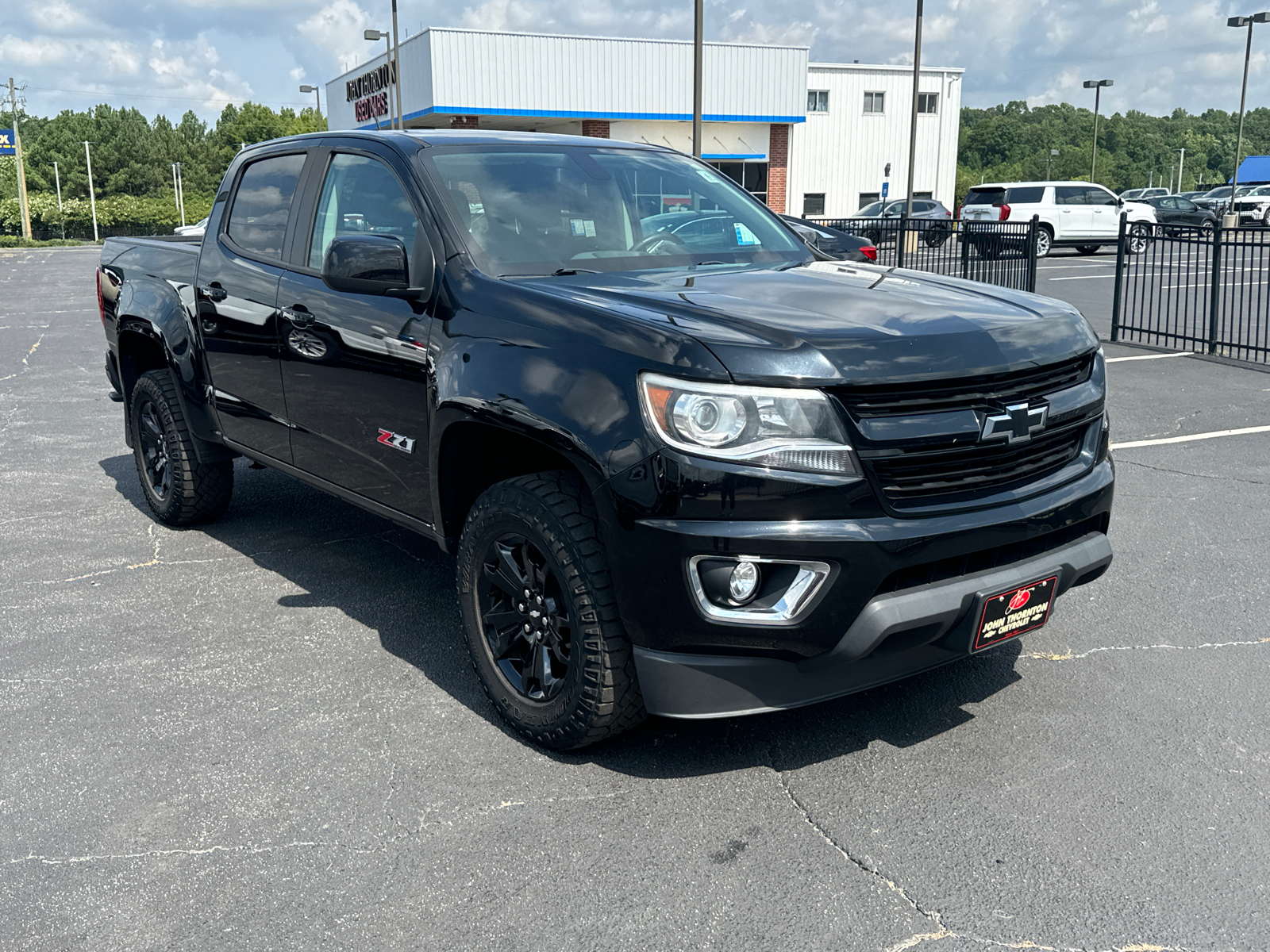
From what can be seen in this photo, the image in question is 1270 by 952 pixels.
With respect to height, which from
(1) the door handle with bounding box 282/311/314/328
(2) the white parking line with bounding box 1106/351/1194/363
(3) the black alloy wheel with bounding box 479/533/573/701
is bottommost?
(2) the white parking line with bounding box 1106/351/1194/363

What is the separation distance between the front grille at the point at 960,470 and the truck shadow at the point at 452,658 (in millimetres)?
917

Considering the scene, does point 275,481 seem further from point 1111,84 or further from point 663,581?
point 1111,84

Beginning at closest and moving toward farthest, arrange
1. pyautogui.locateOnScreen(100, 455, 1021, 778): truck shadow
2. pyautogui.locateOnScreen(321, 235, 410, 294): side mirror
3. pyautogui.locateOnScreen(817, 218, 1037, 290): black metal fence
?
pyautogui.locateOnScreen(100, 455, 1021, 778): truck shadow
pyautogui.locateOnScreen(321, 235, 410, 294): side mirror
pyautogui.locateOnScreen(817, 218, 1037, 290): black metal fence

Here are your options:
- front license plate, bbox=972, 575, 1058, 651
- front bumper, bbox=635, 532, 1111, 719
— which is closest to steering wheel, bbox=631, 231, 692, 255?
front bumper, bbox=635, 532, 1111, 719

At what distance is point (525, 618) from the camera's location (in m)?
3.53

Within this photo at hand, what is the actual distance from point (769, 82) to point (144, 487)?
134ft

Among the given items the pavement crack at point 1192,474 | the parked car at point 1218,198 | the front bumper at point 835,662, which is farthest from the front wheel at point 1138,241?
the parked car at point 1218,198

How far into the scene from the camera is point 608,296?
11.3ft

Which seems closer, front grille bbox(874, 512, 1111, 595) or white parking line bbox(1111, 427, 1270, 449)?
front grille bbox(874, 512, 1111, 595)

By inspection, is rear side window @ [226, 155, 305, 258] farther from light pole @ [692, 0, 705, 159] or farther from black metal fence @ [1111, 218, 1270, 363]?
light pole @ [692, 0, 705, 159]

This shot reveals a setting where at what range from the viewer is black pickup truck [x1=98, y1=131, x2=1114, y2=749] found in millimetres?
2955

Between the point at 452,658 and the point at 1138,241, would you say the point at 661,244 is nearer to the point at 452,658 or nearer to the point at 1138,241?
the point at 452,658

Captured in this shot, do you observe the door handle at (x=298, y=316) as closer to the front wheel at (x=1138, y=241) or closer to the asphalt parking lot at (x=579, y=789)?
the asphalt parking lot at (x=579, y=789)

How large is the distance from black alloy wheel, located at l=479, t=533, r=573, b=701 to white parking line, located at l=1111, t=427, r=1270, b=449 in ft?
17.9
